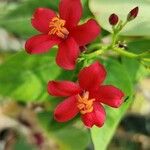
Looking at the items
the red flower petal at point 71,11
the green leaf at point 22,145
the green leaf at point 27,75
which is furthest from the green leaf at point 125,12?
the green leaf at point 22,145

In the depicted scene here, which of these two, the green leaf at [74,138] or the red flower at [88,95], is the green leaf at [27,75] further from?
the green leaf at [74,138]

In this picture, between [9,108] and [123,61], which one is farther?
[9,108]

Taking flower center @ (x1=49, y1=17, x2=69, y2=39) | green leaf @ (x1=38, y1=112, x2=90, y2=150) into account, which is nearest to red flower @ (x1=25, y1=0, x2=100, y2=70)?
flower center @ (x1=49, y1=17, x2=69, y2=39)

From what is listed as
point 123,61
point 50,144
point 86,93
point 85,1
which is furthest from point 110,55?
point 50,144

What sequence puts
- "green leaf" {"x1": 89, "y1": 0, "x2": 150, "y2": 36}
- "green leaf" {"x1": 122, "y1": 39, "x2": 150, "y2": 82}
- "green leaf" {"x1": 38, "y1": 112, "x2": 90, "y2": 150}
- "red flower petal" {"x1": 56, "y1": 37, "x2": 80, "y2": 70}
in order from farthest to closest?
"green leaf" {"x1": 38, "y1": 112, "x2": 90, "y2": 150} < "green leaf" {"x1": 122, "y1": 39, "x2": 150, "y2": 82} < "green leaf" {"x1": 89, "y1": 0, "x2": 150, "y2": 36} < "red flower petal" {"x1": 56, "y1": 37, "x2": 80, "y2": 70}

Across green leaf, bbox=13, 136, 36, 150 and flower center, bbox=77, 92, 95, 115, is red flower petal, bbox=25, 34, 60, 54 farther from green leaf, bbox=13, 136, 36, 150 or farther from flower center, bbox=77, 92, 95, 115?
green leaf, bbox=13, 136, 36, 150

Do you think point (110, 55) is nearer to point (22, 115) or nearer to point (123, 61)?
point (123, 61)

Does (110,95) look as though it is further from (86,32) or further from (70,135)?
(70,135)
